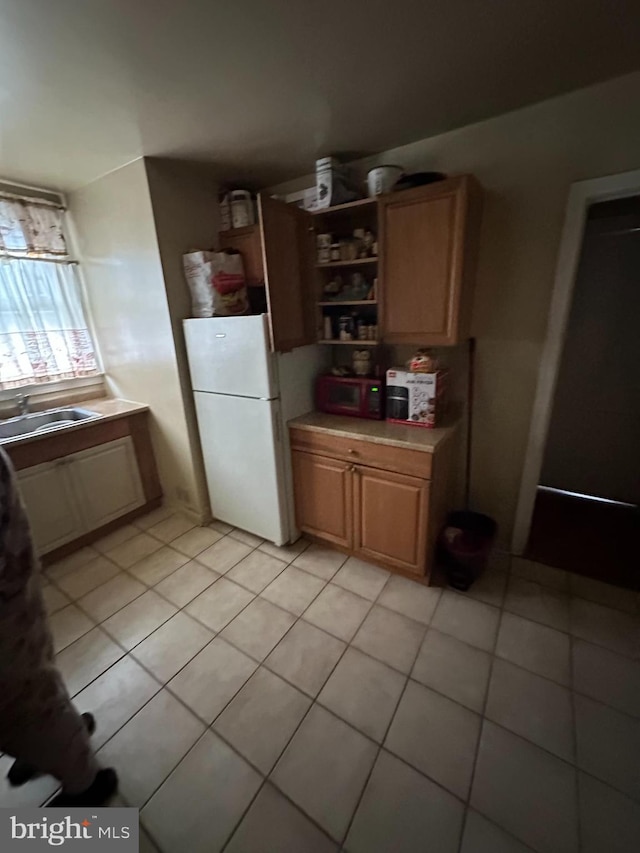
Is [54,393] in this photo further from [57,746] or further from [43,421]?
[57,746]

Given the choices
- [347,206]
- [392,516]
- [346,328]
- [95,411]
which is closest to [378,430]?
[392,516]

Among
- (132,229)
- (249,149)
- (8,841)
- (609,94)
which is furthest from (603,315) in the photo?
(8,841)

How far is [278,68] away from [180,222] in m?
1.12

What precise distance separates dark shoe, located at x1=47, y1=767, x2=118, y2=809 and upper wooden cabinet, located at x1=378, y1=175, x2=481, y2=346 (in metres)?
2.11

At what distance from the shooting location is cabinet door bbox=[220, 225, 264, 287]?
2.16 metres

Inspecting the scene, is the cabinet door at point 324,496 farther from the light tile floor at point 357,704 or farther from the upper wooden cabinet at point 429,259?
the upper wooden cabinet at point 429,259

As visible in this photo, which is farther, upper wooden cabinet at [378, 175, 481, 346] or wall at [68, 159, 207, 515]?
wall at [68, 159, 207, 515]

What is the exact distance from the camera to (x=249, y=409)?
6.73 feet

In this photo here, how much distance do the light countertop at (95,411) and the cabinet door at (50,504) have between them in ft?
0.60

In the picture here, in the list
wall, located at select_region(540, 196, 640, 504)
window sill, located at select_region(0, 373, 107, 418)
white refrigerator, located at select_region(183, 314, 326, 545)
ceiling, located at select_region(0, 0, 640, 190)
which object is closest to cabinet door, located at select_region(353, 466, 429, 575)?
white refrigerator, located at select_region(183, 314, 326, 545)

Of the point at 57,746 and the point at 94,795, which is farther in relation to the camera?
the point at 94,795

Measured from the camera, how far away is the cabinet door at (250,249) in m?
2.16

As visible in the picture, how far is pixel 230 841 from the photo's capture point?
1.04 m

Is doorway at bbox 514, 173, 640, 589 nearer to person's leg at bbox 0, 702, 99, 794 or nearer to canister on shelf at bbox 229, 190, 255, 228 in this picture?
canister on shelf at bbox 229, 190, 255, 228
